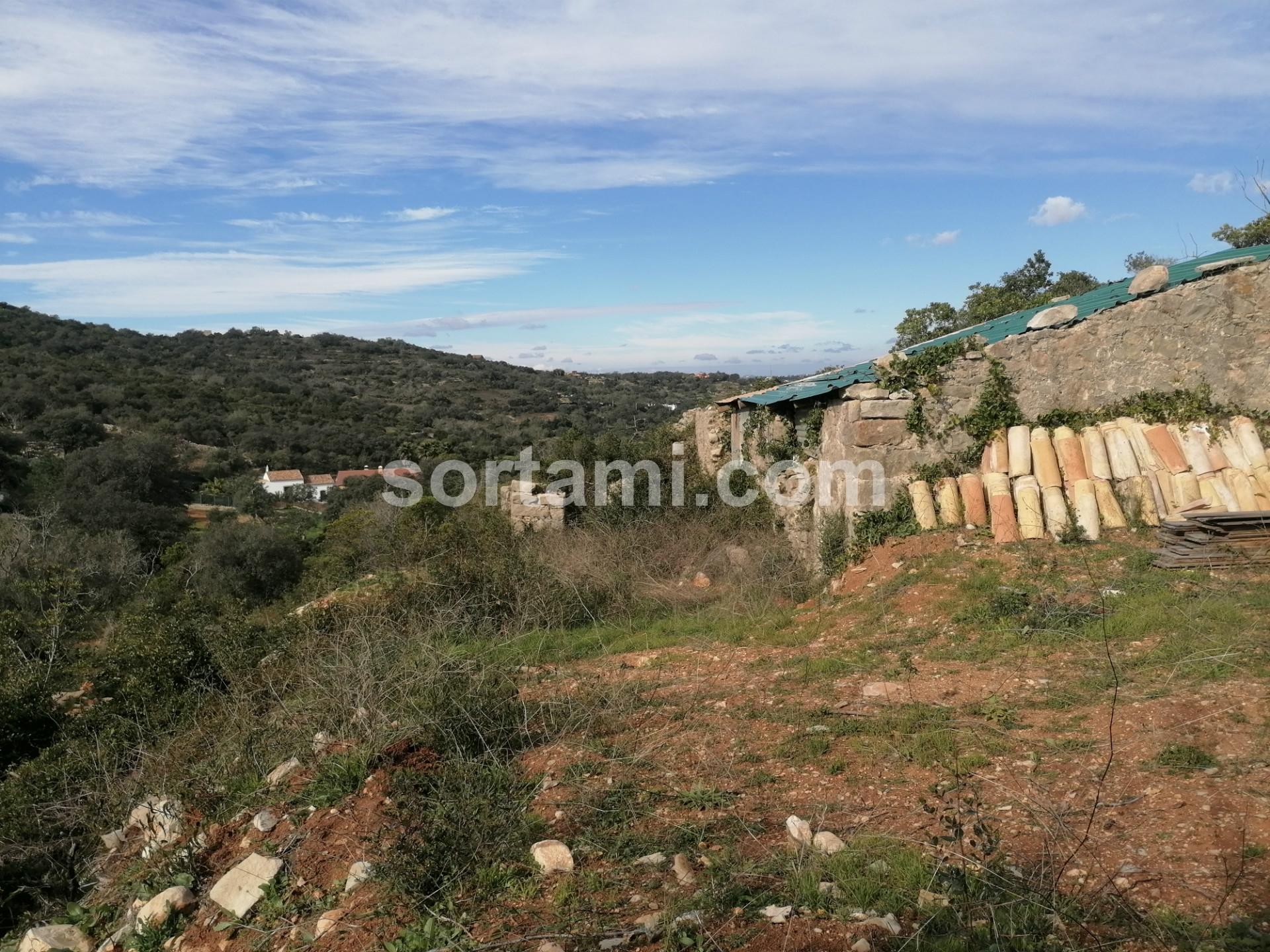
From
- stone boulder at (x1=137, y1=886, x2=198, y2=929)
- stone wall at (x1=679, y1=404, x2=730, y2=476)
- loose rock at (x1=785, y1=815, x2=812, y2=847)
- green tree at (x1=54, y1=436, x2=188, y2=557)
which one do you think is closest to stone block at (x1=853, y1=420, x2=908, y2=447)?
stone wall at (x1=679, y1=404, x2=730, y2=476)

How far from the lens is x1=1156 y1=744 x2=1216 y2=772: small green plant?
369cm

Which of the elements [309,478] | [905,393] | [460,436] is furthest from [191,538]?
[905,393]

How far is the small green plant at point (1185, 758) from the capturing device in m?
3.69

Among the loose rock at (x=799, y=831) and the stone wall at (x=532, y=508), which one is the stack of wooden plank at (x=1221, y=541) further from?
the stone wall at (x=532, y=508)

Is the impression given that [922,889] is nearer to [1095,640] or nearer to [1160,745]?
[1160,745]

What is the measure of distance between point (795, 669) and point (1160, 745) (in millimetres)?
2581

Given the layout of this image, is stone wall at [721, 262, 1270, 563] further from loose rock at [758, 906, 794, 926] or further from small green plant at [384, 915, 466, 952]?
small green plant at [384, 915, 466, 952]

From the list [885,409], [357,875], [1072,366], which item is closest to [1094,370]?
[1072,366]

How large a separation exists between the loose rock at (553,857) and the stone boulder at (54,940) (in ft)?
7.81

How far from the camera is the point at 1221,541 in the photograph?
6.38 m

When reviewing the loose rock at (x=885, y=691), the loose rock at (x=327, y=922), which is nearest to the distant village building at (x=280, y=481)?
the loose rock at (x=885, y=691)

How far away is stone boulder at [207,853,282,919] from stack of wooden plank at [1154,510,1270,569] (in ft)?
21.2

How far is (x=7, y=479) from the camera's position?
21.0 metres

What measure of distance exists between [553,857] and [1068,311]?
7.56 metres
